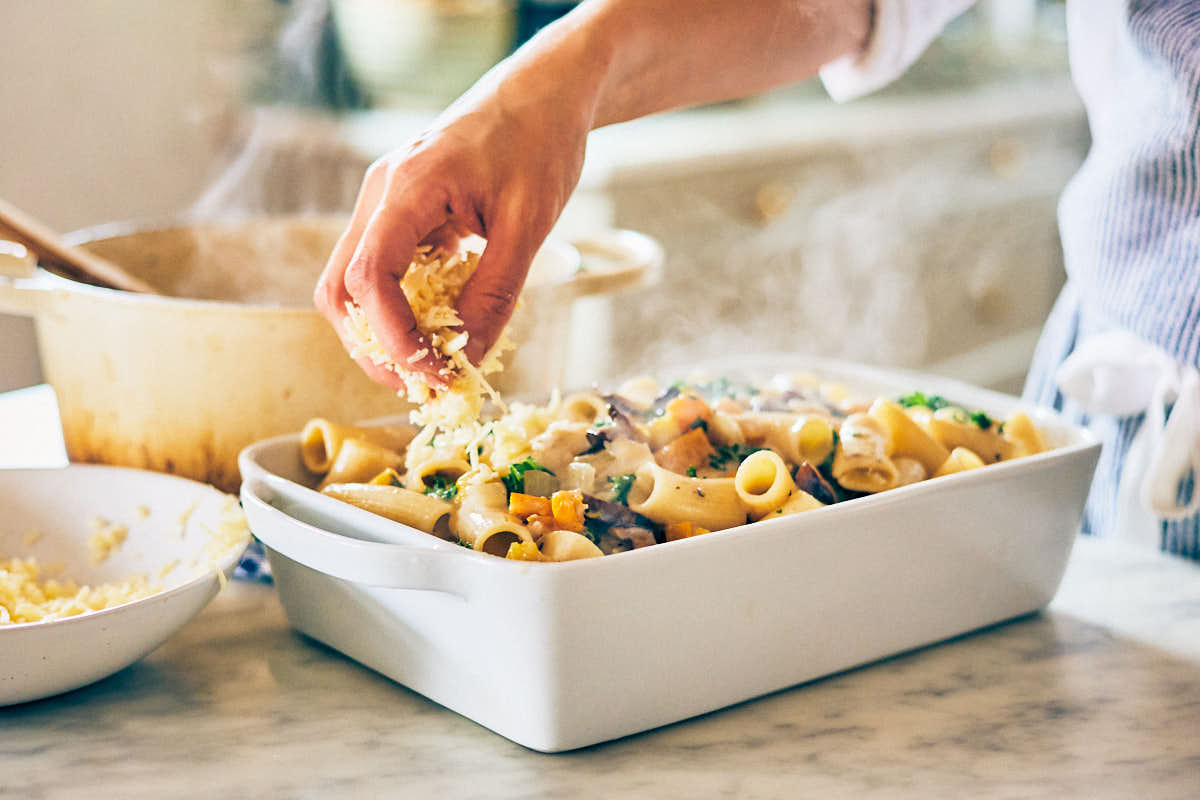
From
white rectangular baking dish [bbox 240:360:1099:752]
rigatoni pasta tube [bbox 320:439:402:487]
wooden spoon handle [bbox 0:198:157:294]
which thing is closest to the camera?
white rectangular baking dish [bbox 240:360:1099:752]

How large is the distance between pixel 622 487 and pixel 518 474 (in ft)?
0.23

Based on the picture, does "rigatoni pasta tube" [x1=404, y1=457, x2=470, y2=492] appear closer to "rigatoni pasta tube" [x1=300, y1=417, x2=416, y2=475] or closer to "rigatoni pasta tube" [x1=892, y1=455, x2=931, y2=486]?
"rigatoni pasta tube" [x1=300, y1=417, x2=416, y2=475]

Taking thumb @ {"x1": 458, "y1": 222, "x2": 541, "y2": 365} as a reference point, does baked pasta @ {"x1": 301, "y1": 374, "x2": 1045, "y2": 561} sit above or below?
below

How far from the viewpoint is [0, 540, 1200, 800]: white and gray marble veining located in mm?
671

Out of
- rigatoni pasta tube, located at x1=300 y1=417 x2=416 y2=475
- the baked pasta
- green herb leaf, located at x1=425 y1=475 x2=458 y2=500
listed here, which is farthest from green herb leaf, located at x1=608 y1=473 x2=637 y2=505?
rigatoni pasta tube, located at x1=300 y1=417 x2=416 y2=475

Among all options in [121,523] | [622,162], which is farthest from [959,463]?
[622,162]

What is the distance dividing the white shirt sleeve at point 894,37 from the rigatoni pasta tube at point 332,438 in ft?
1.58

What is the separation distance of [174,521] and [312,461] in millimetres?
107

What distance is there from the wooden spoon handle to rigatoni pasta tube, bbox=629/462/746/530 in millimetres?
527

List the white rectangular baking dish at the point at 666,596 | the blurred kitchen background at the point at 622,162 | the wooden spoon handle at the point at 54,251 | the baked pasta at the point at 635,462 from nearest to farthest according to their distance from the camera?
the white rectangular baking dish at the point at 666,596 < the baked pasta at the point at 635,462 < the wooden spoon handle at the point at 54,251 < the blurred kitchen background at the point at 622,162

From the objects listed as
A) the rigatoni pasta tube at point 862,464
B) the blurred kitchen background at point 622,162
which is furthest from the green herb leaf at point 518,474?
the blurred kitchen background at point 622,162

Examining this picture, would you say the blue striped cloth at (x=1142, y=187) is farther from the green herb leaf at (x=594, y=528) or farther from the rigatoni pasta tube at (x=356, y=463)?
the rigatoni pasta tube at (x=356, y=463)

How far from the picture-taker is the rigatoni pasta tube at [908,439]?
92 cm

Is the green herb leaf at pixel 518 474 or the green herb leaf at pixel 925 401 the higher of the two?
the green herb leaf at pixel 518 474
